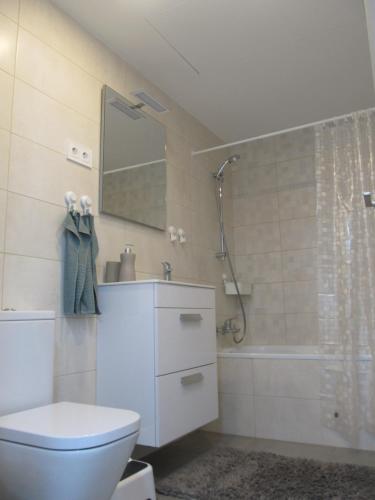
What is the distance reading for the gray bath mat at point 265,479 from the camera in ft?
6.05

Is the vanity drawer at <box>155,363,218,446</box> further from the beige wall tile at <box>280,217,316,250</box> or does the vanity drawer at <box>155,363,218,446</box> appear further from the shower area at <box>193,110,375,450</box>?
the beige wall tile at <box>280,217,316,250</box>

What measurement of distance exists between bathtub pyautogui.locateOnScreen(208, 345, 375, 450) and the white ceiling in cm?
181

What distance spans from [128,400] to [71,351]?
1.16ft

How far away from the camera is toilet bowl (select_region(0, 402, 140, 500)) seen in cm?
116

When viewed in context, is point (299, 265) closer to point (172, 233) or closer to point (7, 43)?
point (172, 233)

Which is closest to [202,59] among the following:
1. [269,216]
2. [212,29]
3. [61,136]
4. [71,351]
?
[212,29]

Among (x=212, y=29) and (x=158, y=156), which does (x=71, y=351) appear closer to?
(x=158, y=156)

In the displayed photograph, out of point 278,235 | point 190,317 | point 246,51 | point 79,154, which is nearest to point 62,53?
point 79,154

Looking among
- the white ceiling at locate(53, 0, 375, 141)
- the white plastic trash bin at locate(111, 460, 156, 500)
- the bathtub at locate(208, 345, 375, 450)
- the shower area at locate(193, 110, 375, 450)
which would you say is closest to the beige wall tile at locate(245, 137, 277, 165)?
the shower area at locate(193, 110, 375, 450)

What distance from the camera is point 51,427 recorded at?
1.26m

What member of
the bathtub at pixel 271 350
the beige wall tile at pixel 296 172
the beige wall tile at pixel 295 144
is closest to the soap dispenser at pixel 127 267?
the bathtub at pixel 271 350

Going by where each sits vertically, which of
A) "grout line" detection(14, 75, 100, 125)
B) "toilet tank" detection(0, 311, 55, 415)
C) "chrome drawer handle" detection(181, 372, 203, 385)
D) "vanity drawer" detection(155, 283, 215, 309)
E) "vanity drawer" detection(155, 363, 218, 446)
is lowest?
"vanity drawer" detection(155, 363, 218, 446)

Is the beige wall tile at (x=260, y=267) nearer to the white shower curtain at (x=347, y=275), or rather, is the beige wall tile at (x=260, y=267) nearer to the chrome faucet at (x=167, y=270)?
the white shower curtain at (x=347, y=275)

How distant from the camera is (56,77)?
207cm
